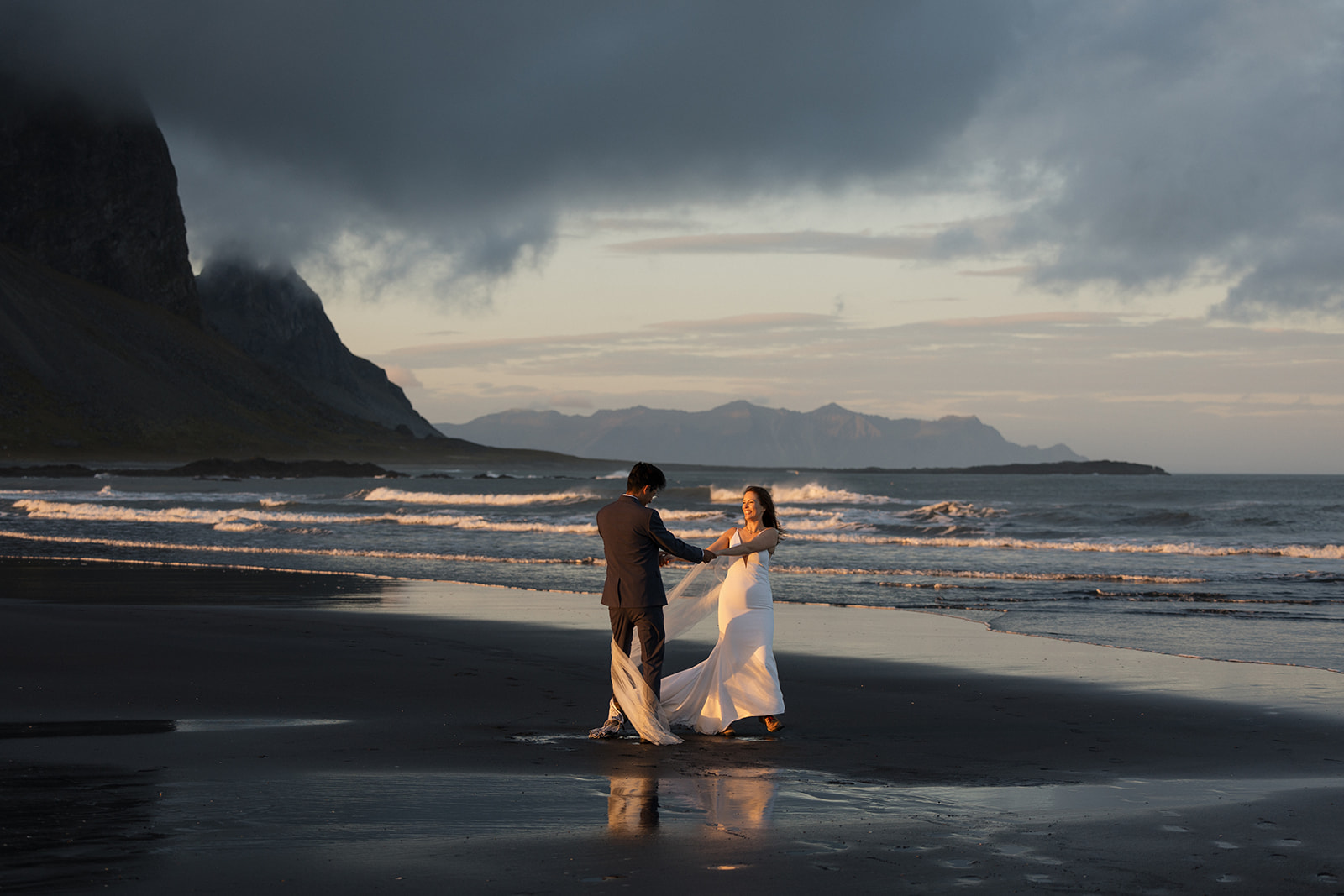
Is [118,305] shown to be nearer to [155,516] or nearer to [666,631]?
[155,516]

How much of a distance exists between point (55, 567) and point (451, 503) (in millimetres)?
40570

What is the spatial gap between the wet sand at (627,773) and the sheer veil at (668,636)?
0.26 meters

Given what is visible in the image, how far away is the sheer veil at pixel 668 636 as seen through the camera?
306 inches

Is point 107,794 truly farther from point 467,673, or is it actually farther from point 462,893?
point 467,673

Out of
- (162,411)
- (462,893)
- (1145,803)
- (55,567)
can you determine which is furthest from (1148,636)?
(162,411)

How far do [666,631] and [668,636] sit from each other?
104 mm

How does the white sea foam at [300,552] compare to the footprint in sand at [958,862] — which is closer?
the footprint in sand at [958,862]

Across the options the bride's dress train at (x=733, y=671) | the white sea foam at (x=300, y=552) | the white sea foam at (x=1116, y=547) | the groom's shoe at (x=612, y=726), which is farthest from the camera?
the white sea foam at (x=1116, y=547)

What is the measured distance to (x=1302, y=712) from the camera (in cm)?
916

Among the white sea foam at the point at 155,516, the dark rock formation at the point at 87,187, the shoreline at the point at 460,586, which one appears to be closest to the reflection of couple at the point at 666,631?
the shoreline at the point at 460,586

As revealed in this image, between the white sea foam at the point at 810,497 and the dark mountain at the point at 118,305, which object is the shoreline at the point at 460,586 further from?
the dark mountain at the point at 118,305

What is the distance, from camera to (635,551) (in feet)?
26.1

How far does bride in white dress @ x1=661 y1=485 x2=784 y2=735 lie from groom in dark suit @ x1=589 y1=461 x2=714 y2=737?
441 millimetres

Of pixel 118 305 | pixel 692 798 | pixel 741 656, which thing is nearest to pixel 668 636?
pixel 741 656
